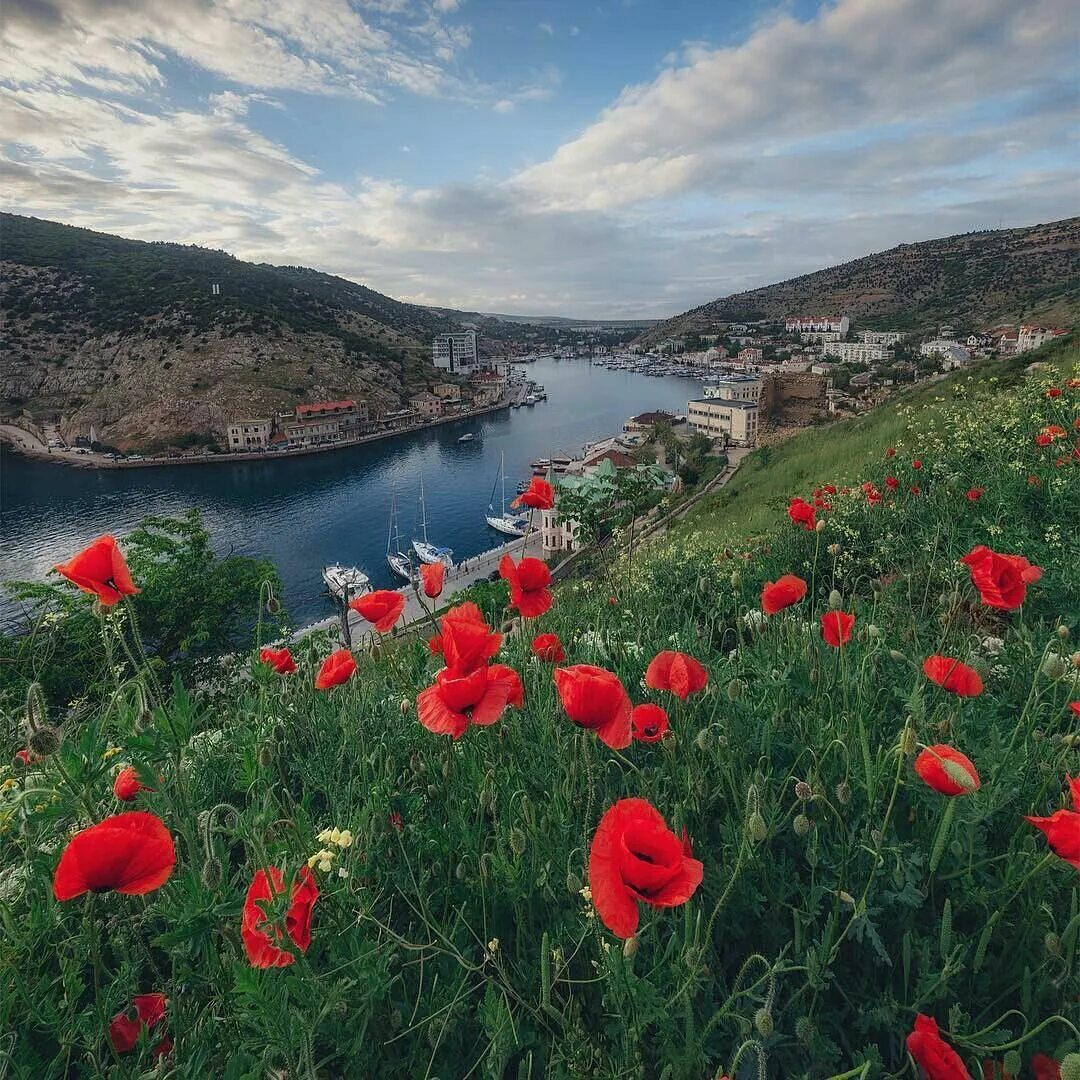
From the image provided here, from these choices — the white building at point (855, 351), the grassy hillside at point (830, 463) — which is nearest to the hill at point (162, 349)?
the grassy hillside at point (830, 463)

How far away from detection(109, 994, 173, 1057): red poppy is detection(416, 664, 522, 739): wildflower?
683mm

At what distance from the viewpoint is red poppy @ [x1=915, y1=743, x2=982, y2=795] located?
3.26ft

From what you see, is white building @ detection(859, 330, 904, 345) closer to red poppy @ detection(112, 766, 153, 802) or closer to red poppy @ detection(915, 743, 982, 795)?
red poppy @ detection(915, 743, 982, 795)

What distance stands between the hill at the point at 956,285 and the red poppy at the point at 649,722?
56221 millimetres

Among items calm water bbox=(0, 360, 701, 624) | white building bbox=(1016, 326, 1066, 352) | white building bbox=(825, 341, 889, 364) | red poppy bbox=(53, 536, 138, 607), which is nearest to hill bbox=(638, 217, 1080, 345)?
white building bbox=(1016, 326, 1066, 352)

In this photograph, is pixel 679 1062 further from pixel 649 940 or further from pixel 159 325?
pixel 159 325

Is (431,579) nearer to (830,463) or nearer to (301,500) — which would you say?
(830,463)

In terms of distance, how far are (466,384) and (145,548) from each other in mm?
64701

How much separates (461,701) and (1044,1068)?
1.10 m

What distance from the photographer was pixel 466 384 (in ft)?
242

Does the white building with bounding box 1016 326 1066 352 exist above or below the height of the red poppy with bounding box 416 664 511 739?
above

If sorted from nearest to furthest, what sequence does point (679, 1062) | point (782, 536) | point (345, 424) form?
1. point (679, 1062)
2. point (782, 536)
3. point (345, 424)

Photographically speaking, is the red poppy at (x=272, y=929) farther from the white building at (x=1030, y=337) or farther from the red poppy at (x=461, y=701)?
the white building at (x=1030, y=337)

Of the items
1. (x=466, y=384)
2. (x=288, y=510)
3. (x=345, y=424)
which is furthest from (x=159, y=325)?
(x=288, y=510)
